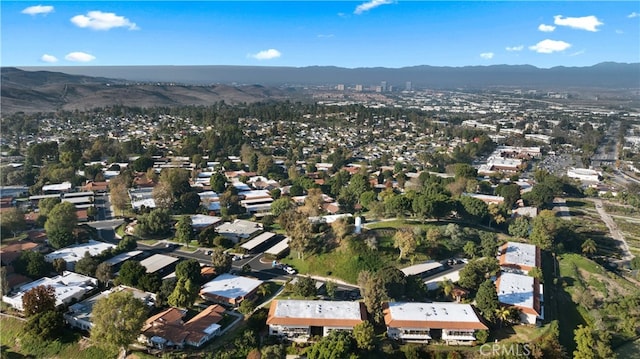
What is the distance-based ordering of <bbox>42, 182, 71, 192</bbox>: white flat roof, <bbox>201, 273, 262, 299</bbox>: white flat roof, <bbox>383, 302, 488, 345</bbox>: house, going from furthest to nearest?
<bbox>42, 182, 71, 192</bbox>: white flat roof
<bbox>201, 273, 262, 299</bbox>: white flat roof
<bbox>383, 302, 488, 345</bbox>: house

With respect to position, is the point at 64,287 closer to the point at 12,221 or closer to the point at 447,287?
the point at 12,221

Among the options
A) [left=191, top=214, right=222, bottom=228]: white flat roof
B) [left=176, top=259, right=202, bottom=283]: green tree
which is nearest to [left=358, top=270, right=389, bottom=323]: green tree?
[left=176, top=259, right=202, bottom=283]: green tree

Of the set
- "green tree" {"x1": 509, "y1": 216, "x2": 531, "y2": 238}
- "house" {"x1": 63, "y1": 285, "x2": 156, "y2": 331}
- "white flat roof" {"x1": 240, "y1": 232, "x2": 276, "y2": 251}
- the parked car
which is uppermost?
"green tree" {"x1": 509, "y1": 216, "x2": 531, "y2": 238}

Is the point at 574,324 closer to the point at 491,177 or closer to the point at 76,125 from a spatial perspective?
the point at 491,177

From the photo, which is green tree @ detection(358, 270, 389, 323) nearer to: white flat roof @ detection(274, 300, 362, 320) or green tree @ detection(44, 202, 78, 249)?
white flat roof @ detection(274, 300, 362, 320)

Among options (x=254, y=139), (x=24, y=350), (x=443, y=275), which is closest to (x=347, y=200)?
(x=443, y=275)

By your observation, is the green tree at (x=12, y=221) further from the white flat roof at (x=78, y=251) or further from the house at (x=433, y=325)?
the house at (x=433, y=325)

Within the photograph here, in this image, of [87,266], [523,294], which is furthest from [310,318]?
[87,266]
